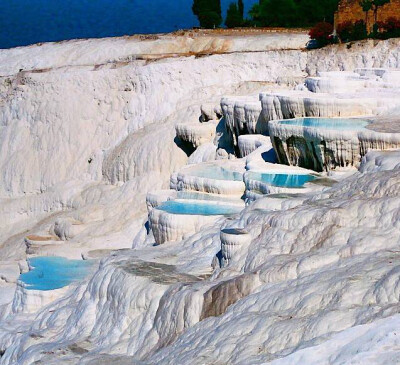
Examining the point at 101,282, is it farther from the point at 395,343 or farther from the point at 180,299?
the point at 395,343

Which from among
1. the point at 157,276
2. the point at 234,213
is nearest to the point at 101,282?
the point at 157,276

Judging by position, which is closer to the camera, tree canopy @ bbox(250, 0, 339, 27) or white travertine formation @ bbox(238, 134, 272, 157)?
white travertine formation @ bbox(238, 134, 272, 157)

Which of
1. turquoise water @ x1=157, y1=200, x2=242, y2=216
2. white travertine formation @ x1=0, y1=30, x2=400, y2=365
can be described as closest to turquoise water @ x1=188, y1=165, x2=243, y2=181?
white travertine formation @ x1=0, y1=30, x2=400, y2=365

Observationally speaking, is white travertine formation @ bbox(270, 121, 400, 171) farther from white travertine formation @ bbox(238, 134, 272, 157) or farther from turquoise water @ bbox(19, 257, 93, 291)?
turquoise water @ bbox(19, 257, 93, 291)

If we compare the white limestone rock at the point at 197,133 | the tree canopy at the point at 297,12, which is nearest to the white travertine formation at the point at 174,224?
the white limestone rock at the point at 197,133

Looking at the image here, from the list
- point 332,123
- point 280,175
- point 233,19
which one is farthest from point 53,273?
point 233,19

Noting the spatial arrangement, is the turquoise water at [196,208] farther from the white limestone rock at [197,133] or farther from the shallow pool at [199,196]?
the white limestone rock at [197,133]

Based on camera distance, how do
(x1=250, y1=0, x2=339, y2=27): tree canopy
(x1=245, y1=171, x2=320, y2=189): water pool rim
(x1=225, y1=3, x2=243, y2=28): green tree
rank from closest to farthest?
1. (x1=245, y1=171, x2=320, y2=189): water pool rim
2. (x1=250, y1=0, x2=339, y2=27): tree canopy
3. (x1=225, y1=3, x2=243, y2=28): green tree

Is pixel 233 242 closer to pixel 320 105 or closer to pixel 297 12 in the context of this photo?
pixel 320 105

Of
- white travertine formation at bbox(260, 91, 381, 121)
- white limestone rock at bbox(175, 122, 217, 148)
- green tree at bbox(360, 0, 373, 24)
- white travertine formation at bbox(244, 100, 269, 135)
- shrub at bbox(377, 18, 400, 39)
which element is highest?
green tree at bbox(360, 0, 373, 24)
